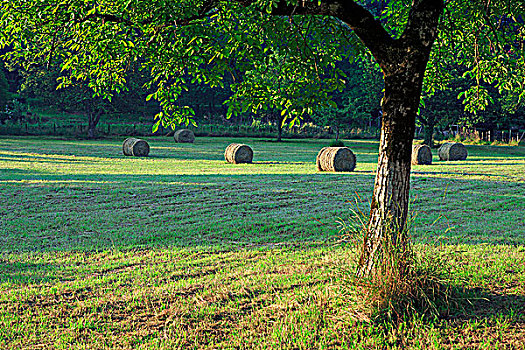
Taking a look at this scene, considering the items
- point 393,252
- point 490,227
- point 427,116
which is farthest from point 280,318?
point 427,116

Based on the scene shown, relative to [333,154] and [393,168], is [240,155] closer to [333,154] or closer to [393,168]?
[333,154]

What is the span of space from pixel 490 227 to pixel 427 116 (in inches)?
1436

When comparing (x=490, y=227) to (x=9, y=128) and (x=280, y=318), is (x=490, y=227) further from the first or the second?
(x=9, y=128)

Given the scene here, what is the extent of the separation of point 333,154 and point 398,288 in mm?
16069

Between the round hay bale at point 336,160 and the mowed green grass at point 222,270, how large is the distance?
271 inches

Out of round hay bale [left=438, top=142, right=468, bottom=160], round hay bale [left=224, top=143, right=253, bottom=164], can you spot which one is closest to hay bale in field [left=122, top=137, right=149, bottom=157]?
round hay bale [left=224, top=143, right=253, bottom=164]

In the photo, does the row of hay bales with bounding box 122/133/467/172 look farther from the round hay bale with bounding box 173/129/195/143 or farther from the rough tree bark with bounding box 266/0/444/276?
the round hay bale with bounding box 173/129/195/143

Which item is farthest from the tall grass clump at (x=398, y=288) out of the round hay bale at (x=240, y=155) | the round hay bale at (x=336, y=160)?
the round hay bale at (x=240, y=155)

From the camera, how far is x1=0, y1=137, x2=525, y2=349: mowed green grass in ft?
15.2

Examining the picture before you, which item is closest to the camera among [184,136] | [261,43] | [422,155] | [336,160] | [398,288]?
[398,288]

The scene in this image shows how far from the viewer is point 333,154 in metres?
20.7

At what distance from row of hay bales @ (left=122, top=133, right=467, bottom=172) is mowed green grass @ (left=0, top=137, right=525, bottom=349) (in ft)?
23.3

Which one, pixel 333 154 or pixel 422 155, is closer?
pixel 333 154

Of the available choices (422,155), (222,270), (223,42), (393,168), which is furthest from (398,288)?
(422,155)
